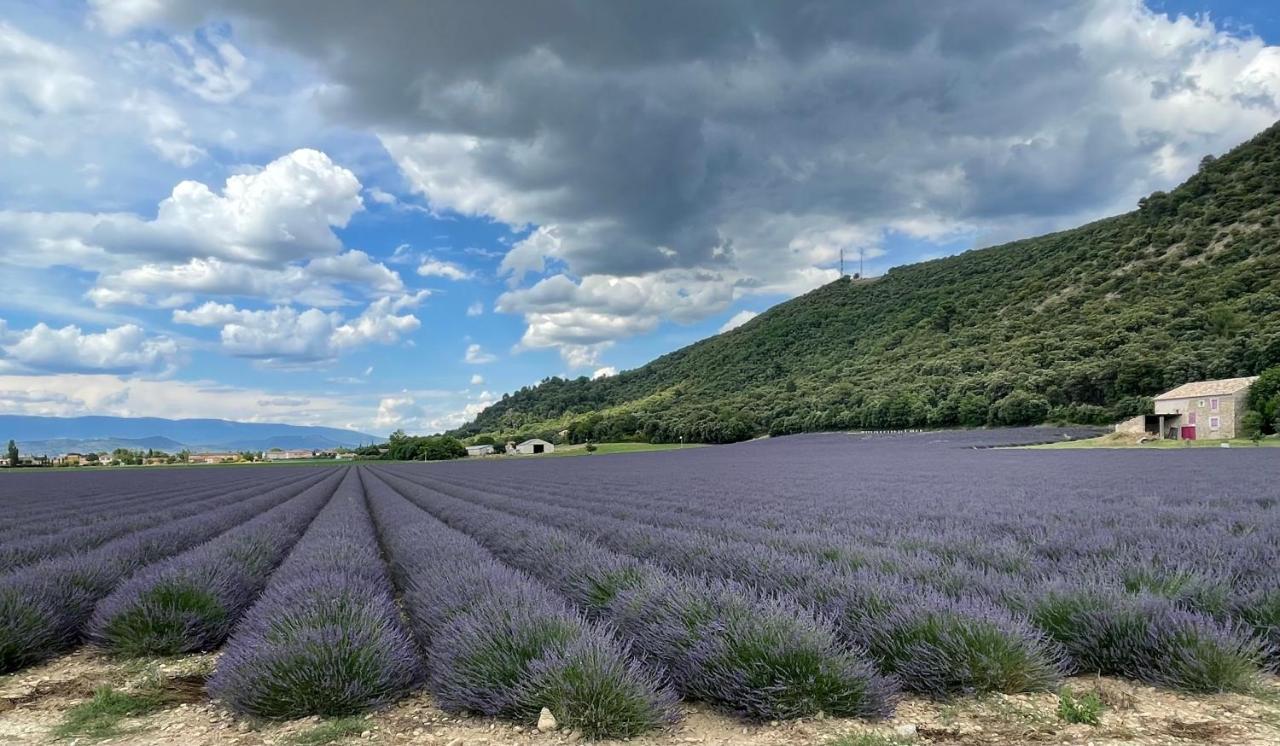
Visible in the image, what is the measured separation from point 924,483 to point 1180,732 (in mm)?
14462

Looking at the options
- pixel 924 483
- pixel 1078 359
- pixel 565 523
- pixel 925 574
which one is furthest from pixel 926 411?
pixel 925 574

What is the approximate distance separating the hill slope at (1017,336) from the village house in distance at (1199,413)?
404 cm

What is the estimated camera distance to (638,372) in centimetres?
14662

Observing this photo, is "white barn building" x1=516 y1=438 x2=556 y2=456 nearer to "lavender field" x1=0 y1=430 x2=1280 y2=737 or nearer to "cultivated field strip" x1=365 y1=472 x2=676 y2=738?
"lavender field" x1=0 y1=430 x2=1280 y2=737

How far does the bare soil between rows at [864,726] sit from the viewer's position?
2898mm

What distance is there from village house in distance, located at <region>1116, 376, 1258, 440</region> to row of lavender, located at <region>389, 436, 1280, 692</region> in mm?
35052

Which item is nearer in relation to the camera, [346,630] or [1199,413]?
[346,630]

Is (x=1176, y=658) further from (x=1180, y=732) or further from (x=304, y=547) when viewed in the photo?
(x=304, y=547)

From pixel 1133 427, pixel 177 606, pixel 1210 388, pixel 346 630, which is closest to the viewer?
pixel 346 630

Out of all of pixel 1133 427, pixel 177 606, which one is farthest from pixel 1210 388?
pixel 177 606

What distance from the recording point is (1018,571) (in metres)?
5.34

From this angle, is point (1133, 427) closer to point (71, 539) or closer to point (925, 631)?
point (925, 631)

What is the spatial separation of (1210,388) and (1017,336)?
39.1m

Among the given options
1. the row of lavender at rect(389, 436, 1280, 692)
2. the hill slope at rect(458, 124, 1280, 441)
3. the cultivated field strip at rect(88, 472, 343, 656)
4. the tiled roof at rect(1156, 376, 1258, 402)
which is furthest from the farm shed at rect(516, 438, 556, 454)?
the cultivated field strip at rect(88, 472, 343, 656)
